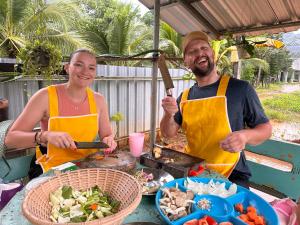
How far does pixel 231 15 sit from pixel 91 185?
2611mm

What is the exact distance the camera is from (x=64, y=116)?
2145 mm

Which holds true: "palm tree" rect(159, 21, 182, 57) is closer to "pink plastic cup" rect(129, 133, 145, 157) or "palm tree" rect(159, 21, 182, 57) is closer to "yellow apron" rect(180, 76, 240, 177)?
"yellow apron" rect(180, 76, 240, 177)

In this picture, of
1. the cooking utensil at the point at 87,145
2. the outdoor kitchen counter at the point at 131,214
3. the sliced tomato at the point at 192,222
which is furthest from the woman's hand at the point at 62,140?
the sliced tomato at the point at 192,222

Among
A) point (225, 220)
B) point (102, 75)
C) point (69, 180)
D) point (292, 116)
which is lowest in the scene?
point (292, 116)

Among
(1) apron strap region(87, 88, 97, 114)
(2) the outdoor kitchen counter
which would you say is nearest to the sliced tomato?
(2) the outdoor kitchen counter

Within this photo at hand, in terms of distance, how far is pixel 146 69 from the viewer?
629 centimetres

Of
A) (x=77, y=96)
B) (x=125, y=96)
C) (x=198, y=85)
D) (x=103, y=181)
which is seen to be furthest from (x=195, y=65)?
(x=125, y=96)

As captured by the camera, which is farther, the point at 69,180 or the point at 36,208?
the point at 69,180

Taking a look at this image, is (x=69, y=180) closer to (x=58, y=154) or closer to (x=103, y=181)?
(x=103, y=181)

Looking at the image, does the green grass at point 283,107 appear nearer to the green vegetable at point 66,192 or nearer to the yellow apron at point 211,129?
the yellow apron at point 211,129

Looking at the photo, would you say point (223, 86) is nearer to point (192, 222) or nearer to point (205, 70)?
point (205, 70)

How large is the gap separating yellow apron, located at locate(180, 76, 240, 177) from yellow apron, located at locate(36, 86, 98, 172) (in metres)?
0.96

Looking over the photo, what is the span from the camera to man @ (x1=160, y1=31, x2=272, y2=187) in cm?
216

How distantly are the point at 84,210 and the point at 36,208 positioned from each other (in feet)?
0.68
